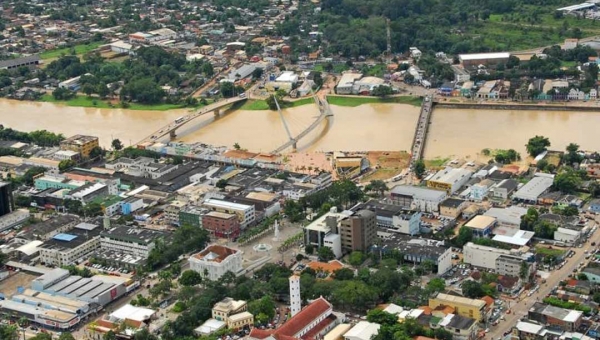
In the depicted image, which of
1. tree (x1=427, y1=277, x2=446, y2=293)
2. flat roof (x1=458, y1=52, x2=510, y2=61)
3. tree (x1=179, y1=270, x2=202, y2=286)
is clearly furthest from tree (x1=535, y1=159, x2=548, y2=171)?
flat roof (x1=458, y1=52, x2=510, y2=61)

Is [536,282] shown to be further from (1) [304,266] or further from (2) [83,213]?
(2) [83,213]

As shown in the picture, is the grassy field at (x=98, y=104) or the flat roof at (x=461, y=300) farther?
the grassy field at (x=98, y=104)

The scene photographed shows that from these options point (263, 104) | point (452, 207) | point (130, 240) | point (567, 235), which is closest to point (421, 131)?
point (263, 104)

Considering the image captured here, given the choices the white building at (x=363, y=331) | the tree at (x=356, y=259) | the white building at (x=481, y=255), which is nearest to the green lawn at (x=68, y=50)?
the tree at (x=356, y=259)

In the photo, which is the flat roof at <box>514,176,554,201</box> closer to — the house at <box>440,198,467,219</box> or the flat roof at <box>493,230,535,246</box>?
the house at <box>440,198,467,219</box>

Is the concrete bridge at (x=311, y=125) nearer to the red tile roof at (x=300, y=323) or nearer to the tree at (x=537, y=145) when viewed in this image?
the tree at (x=537, y=145)
